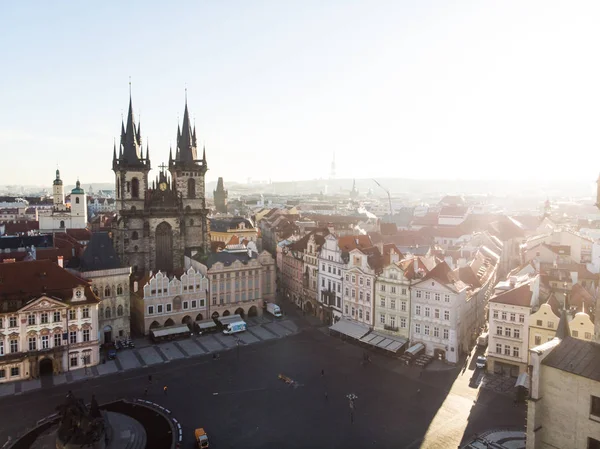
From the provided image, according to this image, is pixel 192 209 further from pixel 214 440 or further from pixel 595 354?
pixel 595 354

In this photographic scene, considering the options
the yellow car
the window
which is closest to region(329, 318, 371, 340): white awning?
the yellow car

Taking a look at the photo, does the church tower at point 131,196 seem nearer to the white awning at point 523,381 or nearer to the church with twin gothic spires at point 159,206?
the church with twin gothic spires at point 159,206

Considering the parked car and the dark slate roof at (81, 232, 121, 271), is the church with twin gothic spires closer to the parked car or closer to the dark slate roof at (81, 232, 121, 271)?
the dark slate roof at (81, 232, 121, 271)

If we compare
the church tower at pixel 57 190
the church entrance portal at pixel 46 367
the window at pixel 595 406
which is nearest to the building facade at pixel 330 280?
the church entrance portal at pixel 46 367

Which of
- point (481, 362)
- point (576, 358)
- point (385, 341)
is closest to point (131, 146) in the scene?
point (385, 341)

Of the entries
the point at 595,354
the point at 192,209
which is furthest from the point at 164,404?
the point at 192,209

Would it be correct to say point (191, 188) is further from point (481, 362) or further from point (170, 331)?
point (481, 362)
